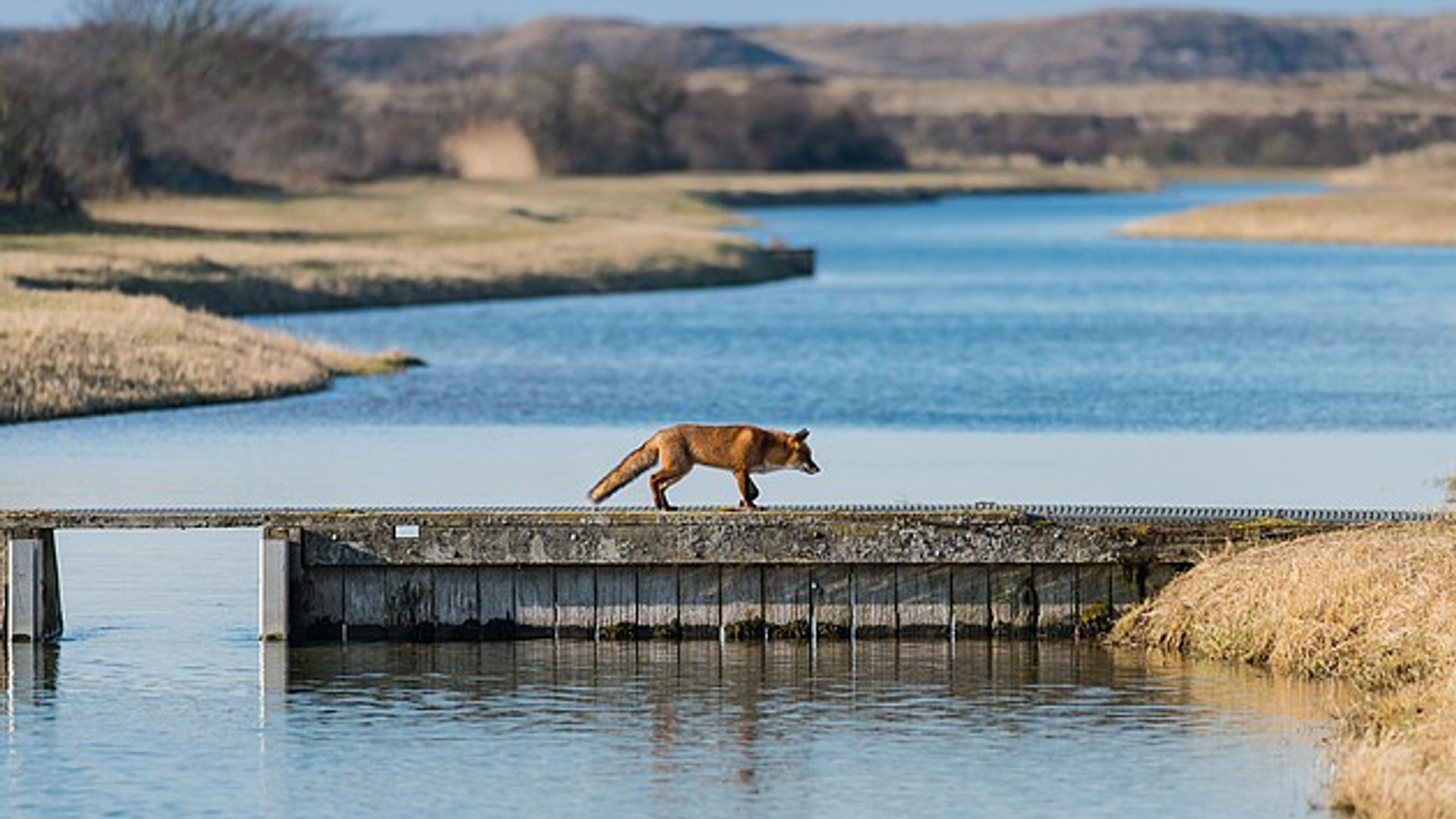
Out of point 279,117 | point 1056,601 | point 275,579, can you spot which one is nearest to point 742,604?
point 1056,601

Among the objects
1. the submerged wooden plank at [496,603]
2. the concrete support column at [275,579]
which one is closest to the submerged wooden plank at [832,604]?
the submerged wooden plank at [496,603]

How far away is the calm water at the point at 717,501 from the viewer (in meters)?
16.9

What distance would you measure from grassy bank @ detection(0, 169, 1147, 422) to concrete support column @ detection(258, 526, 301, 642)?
15.3 metres

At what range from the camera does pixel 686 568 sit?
21047 millimetres

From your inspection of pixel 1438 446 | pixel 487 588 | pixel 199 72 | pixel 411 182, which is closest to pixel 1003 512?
pixel 487 588

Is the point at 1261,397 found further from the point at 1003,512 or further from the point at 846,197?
the point at 846,197

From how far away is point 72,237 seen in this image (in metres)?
60.5

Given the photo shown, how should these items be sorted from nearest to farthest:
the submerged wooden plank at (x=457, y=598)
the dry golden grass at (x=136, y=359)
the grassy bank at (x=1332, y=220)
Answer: the submerged wooden plank at (x=457, y=598) < the dry golden grass at (x=136, y=359) < the grassy bank at (x=1332, y=220)

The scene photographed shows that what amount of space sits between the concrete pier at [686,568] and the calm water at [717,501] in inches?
12.9

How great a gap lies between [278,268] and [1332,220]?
42.8m

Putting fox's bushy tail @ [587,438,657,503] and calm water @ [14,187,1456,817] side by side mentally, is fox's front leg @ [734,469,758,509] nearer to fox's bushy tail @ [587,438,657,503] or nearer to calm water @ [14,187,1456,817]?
fox's bushy tail @ [587,438,657,503]

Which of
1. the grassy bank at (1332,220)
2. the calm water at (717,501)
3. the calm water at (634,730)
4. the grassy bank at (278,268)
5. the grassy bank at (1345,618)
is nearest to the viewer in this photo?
the calm water at (634,730)

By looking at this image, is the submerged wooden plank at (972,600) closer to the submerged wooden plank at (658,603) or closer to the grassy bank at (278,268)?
the submerged wooden plank at (658,603)

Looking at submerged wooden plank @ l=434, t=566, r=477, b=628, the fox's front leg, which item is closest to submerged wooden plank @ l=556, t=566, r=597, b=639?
submerged wooden plank @ l=434, t=566, r=477, b=628
